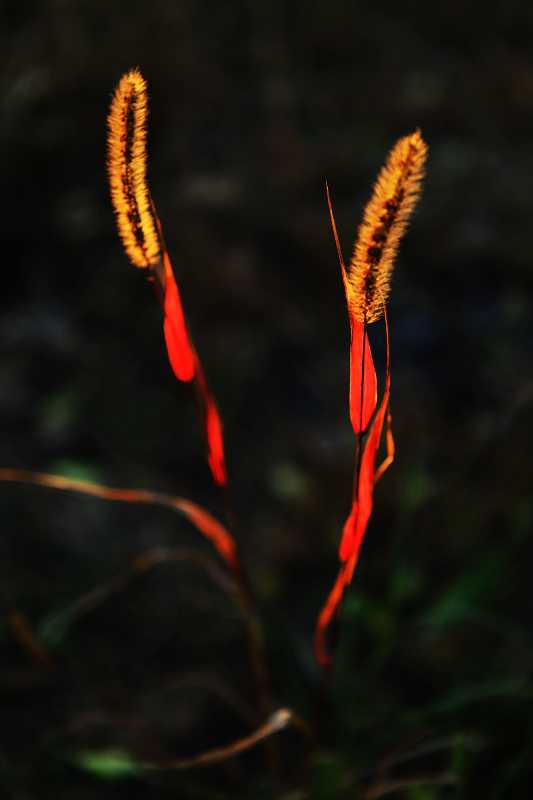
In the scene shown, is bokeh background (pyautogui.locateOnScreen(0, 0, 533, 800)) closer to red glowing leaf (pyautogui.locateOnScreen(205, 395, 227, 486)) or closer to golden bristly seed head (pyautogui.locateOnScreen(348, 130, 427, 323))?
red glowing leaf (pyautogui.locateOnScreen(205, 395, 227, 486))

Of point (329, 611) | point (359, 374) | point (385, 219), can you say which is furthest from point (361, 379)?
point (329, 611)

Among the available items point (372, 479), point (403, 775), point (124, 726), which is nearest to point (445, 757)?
point (403, 775)

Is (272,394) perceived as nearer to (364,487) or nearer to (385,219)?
(364,487)

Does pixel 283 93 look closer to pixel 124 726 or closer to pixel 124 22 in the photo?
pixel 124 22

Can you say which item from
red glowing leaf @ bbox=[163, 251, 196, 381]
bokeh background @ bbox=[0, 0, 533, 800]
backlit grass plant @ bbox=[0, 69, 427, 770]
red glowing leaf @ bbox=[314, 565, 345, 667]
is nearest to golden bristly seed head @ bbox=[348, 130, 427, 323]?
backlit grass plant @ bbox=[0, 69, 427, 770]

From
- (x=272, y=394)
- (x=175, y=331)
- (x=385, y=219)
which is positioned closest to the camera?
(x=385, y=219)

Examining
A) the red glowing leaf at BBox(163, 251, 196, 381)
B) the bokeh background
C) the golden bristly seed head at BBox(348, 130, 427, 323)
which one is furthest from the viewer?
the bokeh background
